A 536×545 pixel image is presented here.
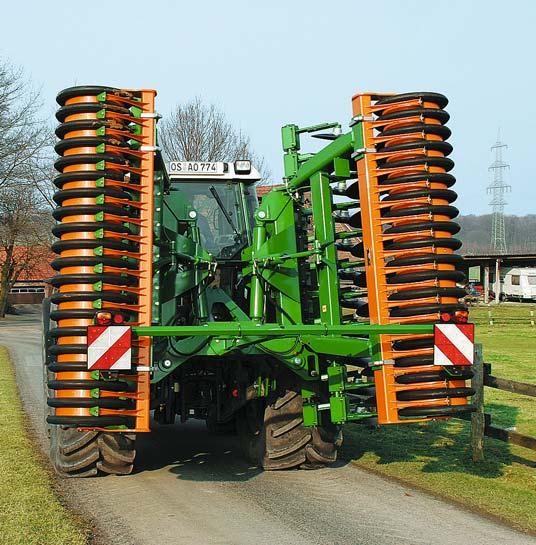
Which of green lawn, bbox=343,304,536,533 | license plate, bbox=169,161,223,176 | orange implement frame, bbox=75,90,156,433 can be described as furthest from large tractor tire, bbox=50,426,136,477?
license plate, bbox=169,161,223,176

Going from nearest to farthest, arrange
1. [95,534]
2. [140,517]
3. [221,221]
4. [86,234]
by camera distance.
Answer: [95,534], [140,517], [86,234], [221,221]

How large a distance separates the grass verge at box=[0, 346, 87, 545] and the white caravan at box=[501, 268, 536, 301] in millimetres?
53622

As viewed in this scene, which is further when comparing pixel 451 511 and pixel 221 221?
pixel 221 221

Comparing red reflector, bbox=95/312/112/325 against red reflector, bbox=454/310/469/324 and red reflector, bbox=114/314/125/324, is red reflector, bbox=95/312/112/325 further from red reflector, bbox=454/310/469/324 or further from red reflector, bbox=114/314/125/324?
red reflector, bbox=454/310/469/324

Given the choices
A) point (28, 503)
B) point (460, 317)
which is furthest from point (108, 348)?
point (460, 317)

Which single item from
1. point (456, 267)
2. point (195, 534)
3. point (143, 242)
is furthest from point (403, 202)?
point (195, 534)

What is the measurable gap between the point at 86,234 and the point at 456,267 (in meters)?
3.04

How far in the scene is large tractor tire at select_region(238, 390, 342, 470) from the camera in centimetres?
798

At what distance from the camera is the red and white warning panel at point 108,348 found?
21.0 feet

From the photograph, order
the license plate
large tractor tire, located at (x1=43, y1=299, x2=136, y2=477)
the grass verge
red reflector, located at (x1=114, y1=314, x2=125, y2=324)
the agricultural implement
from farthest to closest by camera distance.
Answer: the license plate < large tractor tire, located at (x1=43, y1=299, x2=136, y2=477) < the agricultural implement < red reflector, located at (x1=114, y1=314, x2=125, y2=324) < the grass verge

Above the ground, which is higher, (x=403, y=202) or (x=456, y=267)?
(x=403, y=202)

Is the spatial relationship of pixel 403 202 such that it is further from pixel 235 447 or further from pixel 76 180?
pixel 235 447

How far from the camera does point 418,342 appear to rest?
688 cm

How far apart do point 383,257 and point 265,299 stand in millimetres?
1660
